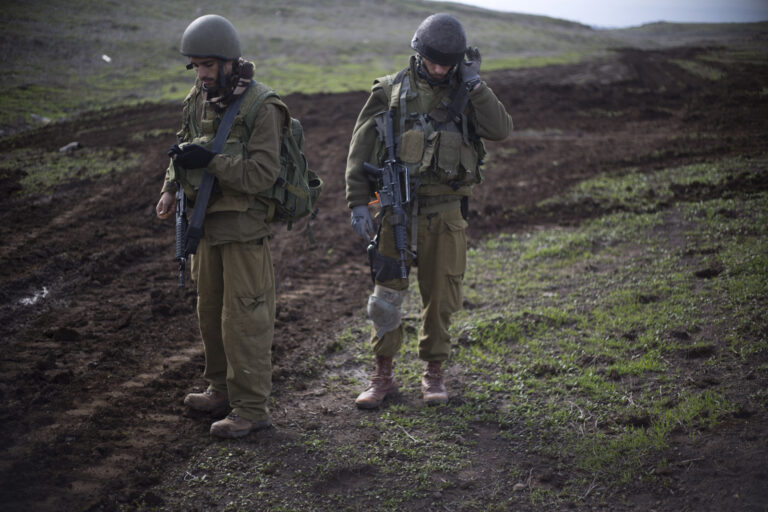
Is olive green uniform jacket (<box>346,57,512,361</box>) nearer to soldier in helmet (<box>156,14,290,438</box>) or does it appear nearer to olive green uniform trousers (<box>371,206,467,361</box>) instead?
olive green uniform trousers (<box>371,206,467,361</box>)

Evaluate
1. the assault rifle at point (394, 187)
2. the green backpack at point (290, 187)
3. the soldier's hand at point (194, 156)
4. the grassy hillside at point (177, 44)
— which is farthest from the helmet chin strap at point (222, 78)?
the grassy hillside at point (177, 44)

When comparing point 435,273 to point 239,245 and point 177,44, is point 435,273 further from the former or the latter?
point 177,44

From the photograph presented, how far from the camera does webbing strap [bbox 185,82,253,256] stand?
3621mm


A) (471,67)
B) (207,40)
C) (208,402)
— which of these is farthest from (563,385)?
(207,40)

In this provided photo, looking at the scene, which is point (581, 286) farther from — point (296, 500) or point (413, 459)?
point (296, 500)

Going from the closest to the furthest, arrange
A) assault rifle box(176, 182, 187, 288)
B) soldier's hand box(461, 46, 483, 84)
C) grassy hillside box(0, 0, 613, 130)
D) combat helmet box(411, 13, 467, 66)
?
assault rifle box(176, 182, 187, 288)
combat helmet box(411, 13, 467, 66)
soldier's hand box(461, 46, 483, 84)
grassy hillside box(0, 0, 613, 130)

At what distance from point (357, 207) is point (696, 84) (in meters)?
18.2

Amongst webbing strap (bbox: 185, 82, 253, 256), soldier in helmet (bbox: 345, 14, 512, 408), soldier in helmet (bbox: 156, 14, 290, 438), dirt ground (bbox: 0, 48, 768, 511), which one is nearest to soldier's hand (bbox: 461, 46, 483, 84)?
soldier in helmet (bbox: 345, 14, 512, 408)

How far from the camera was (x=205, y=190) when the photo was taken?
3.65 meters

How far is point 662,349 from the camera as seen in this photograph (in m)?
4.74

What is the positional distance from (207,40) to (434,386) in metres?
2.70

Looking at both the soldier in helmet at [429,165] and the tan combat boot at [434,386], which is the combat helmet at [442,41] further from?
the tan combat boot at [434,386]

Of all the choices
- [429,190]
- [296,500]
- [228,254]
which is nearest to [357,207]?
[429,190]

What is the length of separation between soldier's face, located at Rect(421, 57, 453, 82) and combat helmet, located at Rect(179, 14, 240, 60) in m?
1.25
